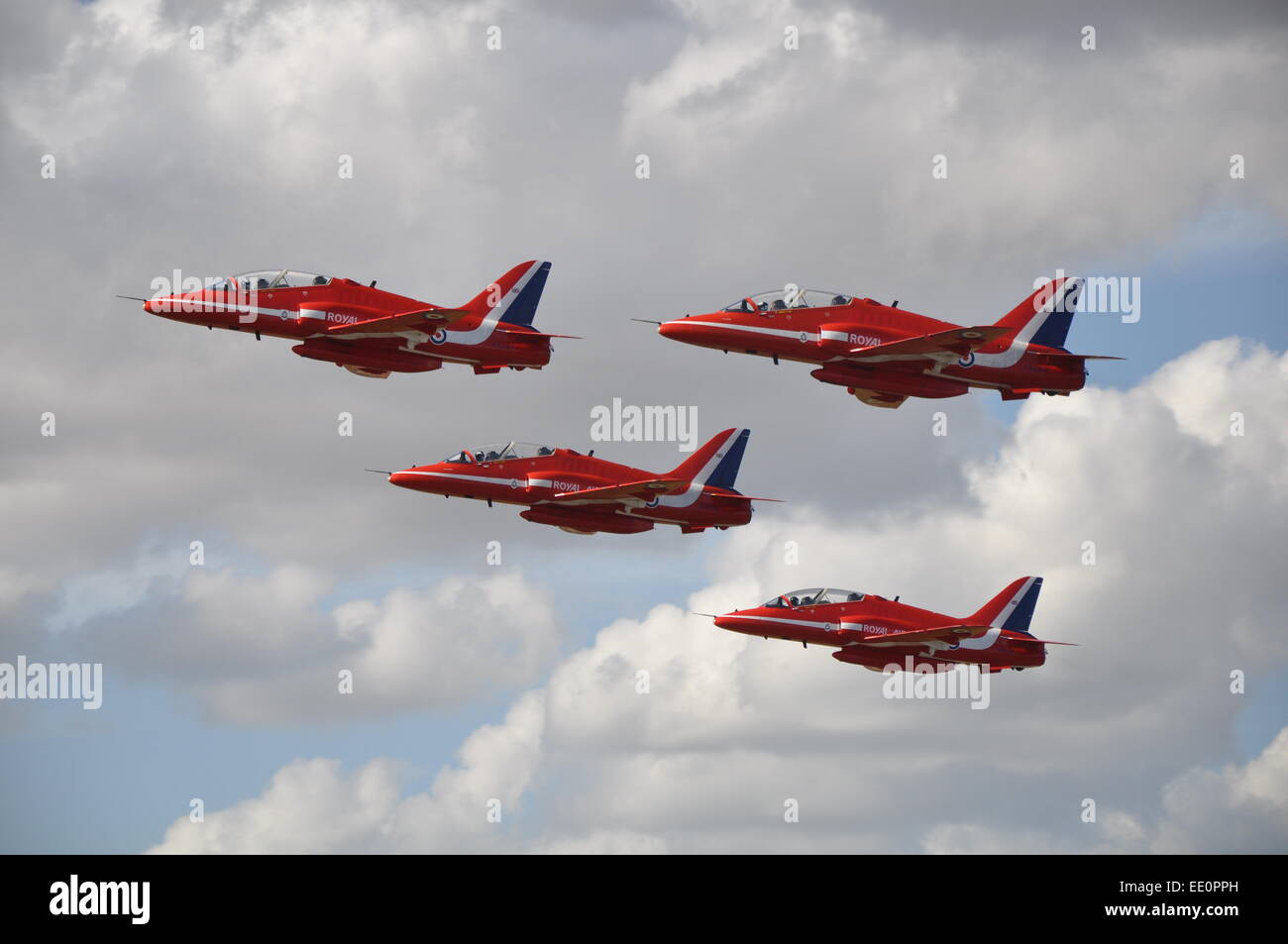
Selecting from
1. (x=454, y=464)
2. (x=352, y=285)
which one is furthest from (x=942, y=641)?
(x=352, y=285)

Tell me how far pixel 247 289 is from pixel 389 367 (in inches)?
318

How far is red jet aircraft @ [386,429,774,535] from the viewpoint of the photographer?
123812 millimetres

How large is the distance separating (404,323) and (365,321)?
8.46 feet

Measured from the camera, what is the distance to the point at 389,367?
391 feet

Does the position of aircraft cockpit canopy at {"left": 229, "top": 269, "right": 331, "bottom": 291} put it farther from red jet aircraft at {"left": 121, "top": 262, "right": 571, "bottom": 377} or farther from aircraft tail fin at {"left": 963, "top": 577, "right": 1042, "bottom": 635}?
aircraft tail fin at {"left": 963, "top": 577, "right": 1042, "bottom": 635}

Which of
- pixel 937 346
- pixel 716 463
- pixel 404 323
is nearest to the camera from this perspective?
pixel 404 323

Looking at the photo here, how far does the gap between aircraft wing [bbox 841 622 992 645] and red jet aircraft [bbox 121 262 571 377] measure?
25444 mm

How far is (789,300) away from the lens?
11919 centimetres

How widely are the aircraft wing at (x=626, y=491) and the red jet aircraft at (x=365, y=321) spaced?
24.6ft

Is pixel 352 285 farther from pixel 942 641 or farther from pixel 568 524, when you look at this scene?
pixel 942 641

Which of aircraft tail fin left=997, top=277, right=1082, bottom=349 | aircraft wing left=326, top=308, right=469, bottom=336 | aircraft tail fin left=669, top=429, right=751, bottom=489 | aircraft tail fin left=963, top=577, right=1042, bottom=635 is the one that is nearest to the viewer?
aircraft wing left=326, top=308, right=469, bottom=336

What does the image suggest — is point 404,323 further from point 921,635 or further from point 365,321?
point 921,635

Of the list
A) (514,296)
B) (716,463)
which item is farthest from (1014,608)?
(514,296)

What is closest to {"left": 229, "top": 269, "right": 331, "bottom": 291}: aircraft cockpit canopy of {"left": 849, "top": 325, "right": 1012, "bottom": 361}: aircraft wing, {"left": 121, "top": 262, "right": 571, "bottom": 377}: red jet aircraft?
{"left": 121, "top": 262, "right": 571, "bottom": 377}: red jet aircraft
